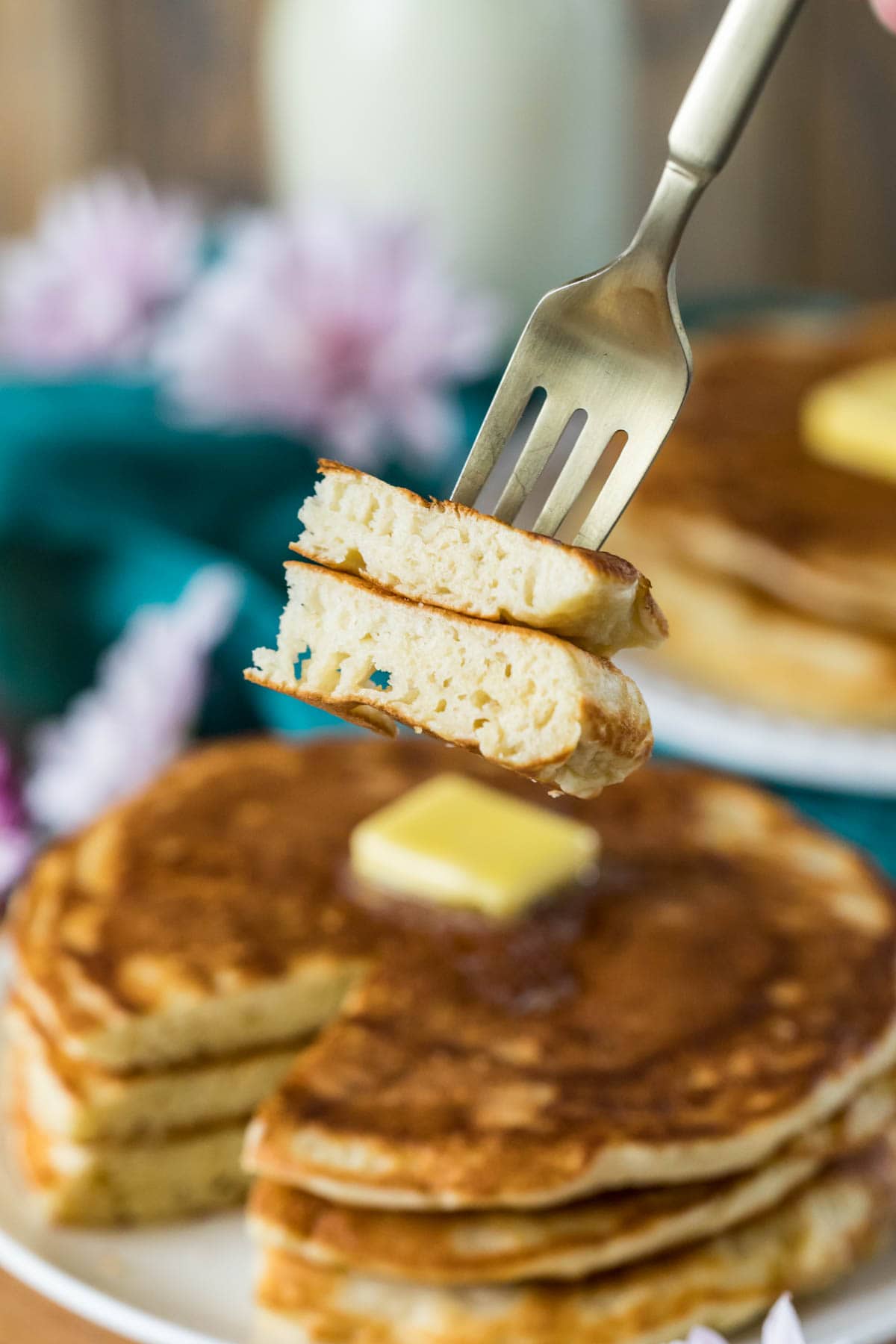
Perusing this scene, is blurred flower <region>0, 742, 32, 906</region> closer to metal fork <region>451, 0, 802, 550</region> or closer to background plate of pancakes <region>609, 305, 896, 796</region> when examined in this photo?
background plate of pancakes <region>609, 305, 896, 796</region>

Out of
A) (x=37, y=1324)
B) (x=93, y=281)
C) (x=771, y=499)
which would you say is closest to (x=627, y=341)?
(x=37, y=1324)

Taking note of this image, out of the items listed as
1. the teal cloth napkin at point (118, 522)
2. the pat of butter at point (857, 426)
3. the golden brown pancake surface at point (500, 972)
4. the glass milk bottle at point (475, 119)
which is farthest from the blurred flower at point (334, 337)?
the golden brown pancake surface at point (500, 972)

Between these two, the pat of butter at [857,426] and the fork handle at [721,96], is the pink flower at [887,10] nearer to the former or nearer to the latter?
the fork handle at [721,96]

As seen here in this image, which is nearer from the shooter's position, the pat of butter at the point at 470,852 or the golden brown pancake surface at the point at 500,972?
the golden brown pancake surface at the point at 500,972

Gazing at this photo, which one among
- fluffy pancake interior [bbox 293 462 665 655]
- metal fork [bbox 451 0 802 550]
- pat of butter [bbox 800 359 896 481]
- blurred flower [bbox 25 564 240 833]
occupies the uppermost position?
metal fork [bbox 451 0 802 550]

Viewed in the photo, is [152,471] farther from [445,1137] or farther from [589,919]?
[445,1137]

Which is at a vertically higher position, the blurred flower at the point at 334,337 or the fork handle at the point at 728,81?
the fork handle at the point at 728,81

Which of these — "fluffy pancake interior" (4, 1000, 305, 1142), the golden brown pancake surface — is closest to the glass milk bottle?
the golden brown pancake surface
